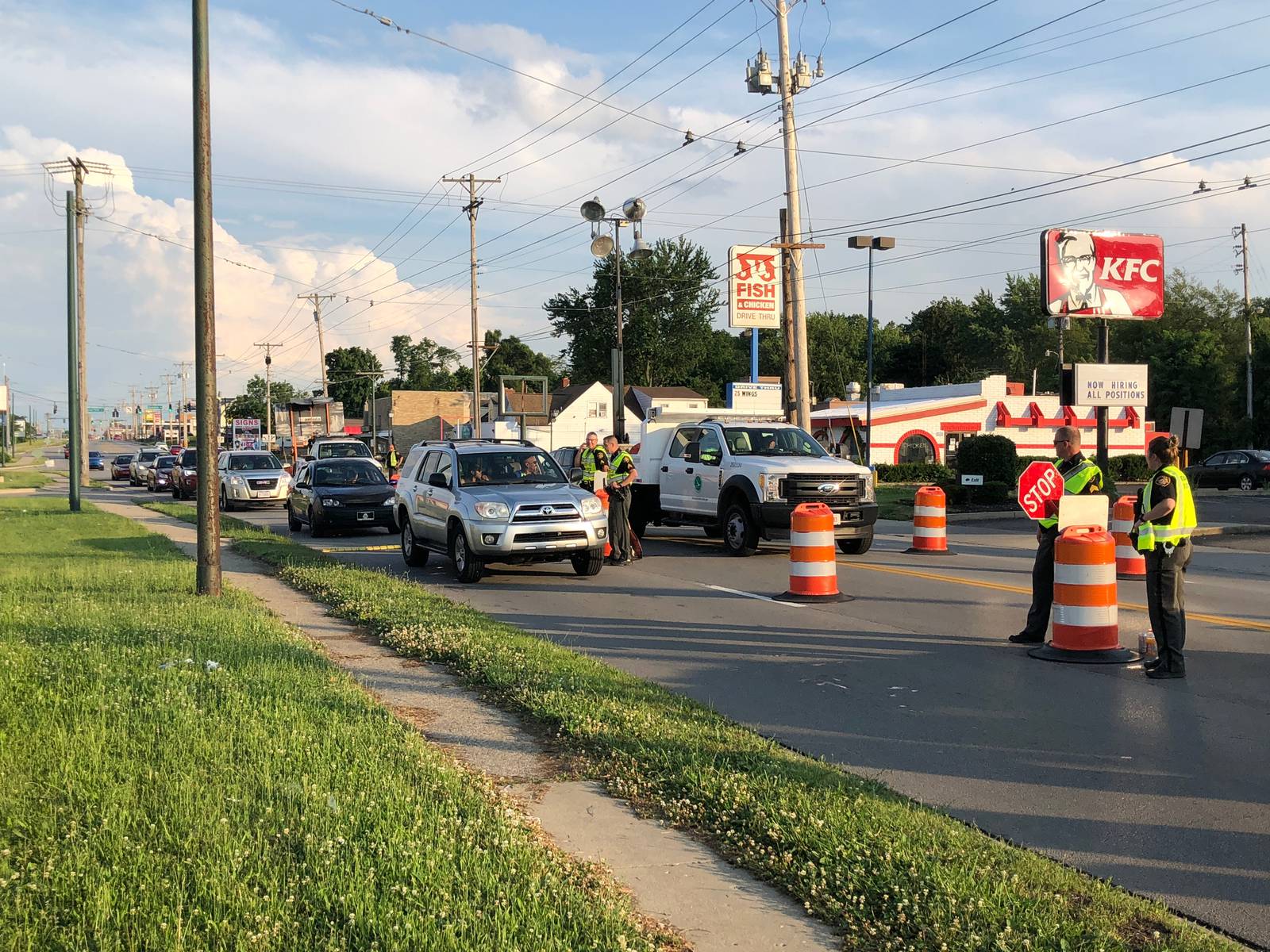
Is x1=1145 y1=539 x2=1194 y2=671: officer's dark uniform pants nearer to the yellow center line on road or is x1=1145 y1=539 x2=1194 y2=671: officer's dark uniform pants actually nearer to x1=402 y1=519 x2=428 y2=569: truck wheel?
the yellow center line on road

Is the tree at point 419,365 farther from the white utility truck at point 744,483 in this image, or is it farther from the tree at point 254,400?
the white utility truck at point 744,483

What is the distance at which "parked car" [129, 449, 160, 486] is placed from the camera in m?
52.1

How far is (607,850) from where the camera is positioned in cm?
514

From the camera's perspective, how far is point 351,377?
140125 mm

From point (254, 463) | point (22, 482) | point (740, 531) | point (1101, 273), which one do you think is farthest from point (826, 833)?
point (22, 482)

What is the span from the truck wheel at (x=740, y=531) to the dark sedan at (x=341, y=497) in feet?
24.9

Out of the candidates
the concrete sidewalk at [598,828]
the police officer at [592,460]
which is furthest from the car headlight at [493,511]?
the concrete sidewalk at [598,828]

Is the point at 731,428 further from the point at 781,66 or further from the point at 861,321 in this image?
the point at 861,321

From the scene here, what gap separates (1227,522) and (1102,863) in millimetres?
24542

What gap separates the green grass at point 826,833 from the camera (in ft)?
13.7

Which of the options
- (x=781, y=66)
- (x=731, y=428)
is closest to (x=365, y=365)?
(x=781, y=66)

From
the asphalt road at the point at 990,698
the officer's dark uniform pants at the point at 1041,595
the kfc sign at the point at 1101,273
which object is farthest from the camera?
the kfc sign at the point at 1101,273

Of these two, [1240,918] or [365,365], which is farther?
[365,365]

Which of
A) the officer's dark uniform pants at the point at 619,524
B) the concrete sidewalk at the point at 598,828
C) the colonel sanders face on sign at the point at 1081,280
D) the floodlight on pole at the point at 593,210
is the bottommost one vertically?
the concrete sidewalk at the point at 598,828
